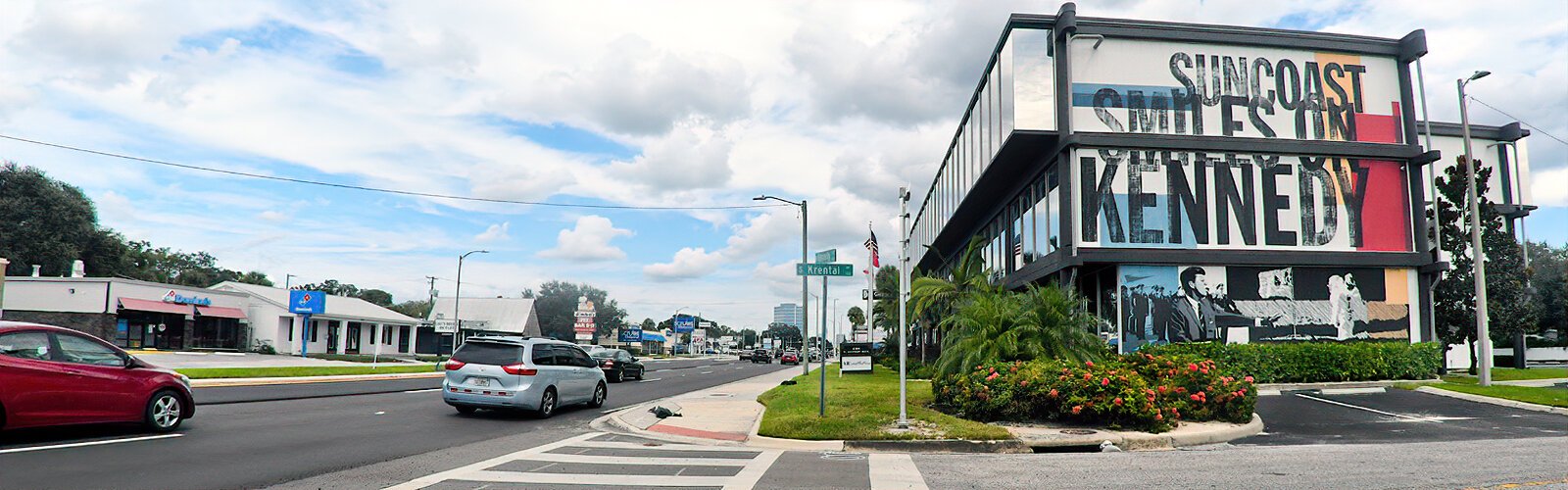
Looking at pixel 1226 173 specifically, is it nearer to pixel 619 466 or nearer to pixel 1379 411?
pixel 1379 411

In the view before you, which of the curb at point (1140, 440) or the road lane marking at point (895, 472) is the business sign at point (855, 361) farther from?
the road lane marking at point (895, 472)

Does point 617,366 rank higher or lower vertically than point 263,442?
higher

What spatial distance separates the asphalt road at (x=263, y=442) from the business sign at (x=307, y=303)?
33799 millimetres

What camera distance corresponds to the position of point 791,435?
12.8 m

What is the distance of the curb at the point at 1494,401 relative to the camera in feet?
59.0

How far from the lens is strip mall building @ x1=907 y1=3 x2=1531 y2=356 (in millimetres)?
27547

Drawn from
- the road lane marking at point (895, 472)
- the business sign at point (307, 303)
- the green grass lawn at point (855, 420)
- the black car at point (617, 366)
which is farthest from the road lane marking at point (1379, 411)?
the business sign at point (307, 303)

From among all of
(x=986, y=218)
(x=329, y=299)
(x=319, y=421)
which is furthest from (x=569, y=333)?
(x=319, y=421)

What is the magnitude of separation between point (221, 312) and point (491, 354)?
4215 cm

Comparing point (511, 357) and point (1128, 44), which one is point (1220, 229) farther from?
point (511, 357)

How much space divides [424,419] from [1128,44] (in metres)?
23.5

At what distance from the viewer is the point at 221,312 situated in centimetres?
4922

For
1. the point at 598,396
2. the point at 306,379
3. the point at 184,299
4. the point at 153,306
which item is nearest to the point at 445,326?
the point at 184,299

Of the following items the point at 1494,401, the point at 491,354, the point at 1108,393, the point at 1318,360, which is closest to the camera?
the point at 1108,393
